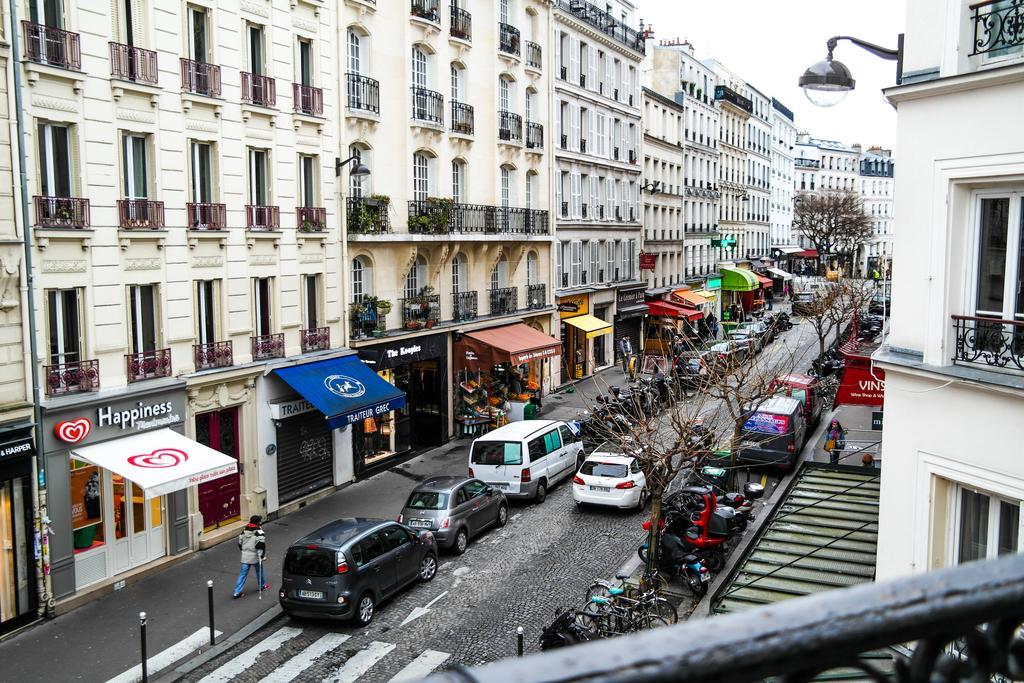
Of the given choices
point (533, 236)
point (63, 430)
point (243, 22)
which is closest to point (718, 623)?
point (63, 430)

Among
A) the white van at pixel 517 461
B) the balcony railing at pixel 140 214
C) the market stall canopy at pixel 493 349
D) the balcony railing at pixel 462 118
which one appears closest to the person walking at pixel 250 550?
the balcony railing at pixel 140 214

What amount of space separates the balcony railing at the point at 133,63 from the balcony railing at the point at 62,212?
113 inches

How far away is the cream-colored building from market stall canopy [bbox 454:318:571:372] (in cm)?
2260

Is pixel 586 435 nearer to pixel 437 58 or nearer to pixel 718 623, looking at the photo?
pixel 437 58

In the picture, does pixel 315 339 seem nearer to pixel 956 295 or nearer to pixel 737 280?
pixel 956 295

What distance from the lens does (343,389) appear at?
23438 millimetres

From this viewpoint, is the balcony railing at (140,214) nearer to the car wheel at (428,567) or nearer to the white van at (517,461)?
the car wheel at (428,567)

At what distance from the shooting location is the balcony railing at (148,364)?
18.8 m

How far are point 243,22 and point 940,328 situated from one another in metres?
18.7

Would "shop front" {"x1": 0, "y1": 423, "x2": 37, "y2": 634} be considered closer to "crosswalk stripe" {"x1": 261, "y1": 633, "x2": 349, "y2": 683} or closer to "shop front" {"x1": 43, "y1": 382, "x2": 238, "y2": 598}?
"shop front" {"x1": 43, "y1": 382, "x2": 238, "y2": 598}

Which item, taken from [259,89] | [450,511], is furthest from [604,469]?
[259,89]

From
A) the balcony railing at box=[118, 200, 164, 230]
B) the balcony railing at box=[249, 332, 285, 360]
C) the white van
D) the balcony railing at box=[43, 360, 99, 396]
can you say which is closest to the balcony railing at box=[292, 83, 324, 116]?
the balcony railing at box=[118, 200, 164, 230]

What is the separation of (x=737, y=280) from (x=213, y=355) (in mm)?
52561

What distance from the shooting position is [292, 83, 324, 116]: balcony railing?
2328 cm
